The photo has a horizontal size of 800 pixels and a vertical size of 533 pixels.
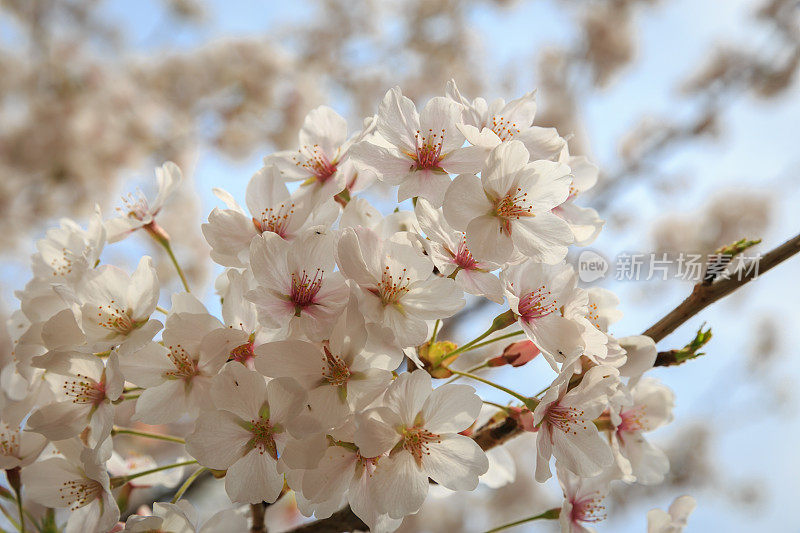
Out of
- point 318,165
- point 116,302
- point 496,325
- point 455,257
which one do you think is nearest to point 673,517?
point 496,325

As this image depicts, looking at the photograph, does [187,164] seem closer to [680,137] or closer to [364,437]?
[680,137]

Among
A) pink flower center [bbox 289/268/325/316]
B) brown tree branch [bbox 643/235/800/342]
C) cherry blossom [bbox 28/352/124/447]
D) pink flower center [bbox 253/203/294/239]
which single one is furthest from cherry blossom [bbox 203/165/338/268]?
brown tree branch [bbox 643/235/800/342]

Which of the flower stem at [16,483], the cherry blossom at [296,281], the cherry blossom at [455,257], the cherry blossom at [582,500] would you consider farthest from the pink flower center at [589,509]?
the flower stem at [16,483]

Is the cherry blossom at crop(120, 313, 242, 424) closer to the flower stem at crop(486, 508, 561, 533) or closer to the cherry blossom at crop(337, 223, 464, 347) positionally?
the cherry blossom at crop(337, 223, 464, 347)

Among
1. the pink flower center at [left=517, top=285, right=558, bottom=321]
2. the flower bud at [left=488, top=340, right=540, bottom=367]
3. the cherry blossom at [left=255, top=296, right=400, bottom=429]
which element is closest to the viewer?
the cherry blossom at [left=255, top=296, right=400, bottom=429]

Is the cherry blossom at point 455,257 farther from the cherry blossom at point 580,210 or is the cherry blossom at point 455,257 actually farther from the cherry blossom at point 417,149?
the cherry blossom at point 580,210

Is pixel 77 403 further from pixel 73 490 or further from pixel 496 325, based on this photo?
pixel 496 325
